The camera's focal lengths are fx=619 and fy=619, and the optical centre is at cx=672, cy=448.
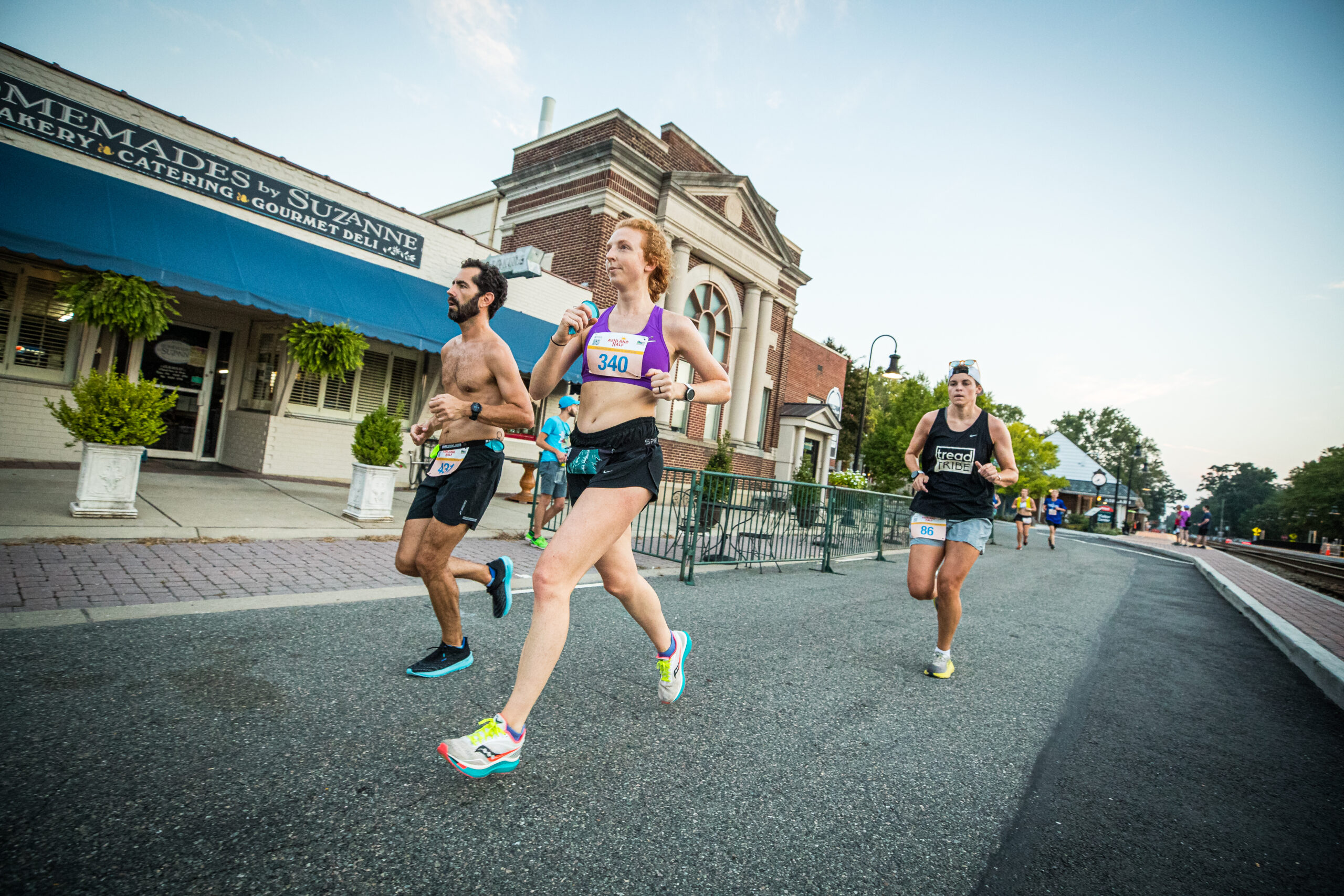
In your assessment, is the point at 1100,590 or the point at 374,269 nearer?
the point at 1100,590

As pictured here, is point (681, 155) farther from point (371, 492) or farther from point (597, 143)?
point (371, 492)

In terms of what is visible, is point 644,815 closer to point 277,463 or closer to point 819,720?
point 819,720

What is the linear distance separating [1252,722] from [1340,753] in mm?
409

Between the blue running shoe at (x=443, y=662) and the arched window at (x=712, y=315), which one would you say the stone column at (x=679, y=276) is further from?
the blue running shoe at (x=443, y=662)

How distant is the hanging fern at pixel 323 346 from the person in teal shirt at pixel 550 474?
3.44 m

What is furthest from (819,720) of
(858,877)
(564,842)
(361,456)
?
(361,456)

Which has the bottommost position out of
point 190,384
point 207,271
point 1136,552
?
point 1136,552

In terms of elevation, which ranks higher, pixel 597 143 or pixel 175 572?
pixel 597 143

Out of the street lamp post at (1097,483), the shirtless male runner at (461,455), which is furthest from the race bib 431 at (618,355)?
the street lamp post at (1097,483)

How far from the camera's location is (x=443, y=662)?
3.19 metres

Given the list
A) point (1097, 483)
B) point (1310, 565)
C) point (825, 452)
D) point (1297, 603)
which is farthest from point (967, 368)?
point (1097, 483)

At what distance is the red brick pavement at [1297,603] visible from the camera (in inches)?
251

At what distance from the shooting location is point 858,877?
1.88 m

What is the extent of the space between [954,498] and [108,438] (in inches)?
294
